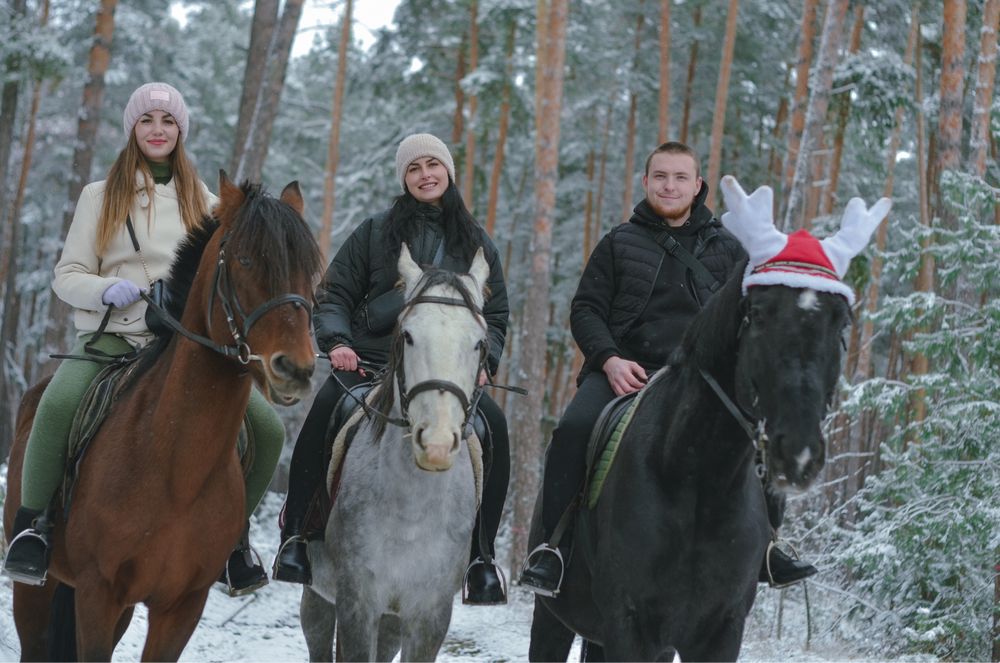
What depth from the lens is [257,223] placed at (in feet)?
16.1

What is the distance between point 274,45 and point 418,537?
39.1 ft

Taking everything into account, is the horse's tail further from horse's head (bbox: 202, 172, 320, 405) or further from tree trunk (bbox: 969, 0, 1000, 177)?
tree trunk (bbox: 969, 0, 1000, 177)

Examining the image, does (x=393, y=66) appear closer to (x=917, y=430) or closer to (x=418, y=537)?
(x=917, y=430)

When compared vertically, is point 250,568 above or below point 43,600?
Answer: above

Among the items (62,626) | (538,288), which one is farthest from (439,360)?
(538,288)

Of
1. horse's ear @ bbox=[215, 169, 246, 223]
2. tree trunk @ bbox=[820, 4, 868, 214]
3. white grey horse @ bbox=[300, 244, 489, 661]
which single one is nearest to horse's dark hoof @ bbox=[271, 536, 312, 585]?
white grey horse @ bbox=[300, 244, 489, 661]

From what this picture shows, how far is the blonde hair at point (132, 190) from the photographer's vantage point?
5.89 meters

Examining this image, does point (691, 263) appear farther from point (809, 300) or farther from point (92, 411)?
point (92, 411)

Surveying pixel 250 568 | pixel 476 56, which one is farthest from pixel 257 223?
pixel 476 56

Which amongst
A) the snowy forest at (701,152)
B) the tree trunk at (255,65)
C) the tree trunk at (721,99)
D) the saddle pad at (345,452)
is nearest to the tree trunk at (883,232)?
the snowy forest at (701,152)

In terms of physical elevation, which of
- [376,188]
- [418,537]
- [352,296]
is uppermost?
[376,188]

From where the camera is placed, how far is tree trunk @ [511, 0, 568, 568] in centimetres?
1689

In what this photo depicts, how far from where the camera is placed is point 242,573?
230 inches

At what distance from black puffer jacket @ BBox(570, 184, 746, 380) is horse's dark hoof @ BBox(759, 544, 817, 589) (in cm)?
134
